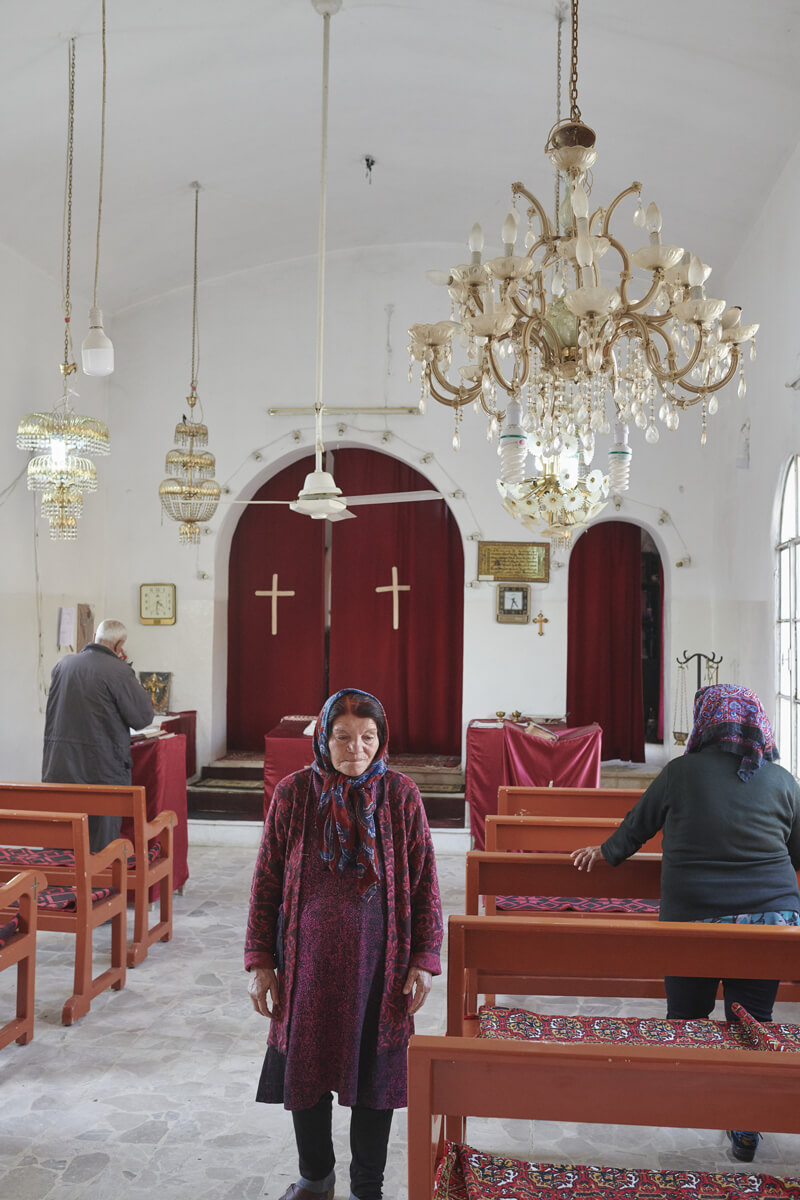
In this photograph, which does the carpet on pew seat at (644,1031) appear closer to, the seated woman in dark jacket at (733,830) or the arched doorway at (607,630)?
the seated woman in dark jacket at (733,830)

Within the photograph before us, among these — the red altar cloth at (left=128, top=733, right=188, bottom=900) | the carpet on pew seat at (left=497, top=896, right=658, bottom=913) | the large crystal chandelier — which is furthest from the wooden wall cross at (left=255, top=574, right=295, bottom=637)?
the carpet on pew seat at (left=497, top=896, right=658, bottom=913)

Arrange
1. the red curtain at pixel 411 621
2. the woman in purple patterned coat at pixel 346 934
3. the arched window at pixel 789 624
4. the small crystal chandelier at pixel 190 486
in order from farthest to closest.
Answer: the red curtain at pixel 411 621 < the small crystal chandelier at pixel 190 486 < the arched window at pixel 789 624 < the woman in purple patterned coat at pixel 346 934

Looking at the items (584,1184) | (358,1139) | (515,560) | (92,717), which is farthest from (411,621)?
(584,1184)

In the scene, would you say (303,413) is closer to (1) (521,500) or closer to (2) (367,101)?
(1) (521,500)

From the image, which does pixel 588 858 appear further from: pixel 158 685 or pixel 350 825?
pixel 158 685

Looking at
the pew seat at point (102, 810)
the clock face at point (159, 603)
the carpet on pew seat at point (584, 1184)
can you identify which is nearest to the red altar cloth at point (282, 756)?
the pew seat at point (102, 810)

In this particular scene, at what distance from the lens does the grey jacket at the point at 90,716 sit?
506cm

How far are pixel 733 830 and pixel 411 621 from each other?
6283 mm

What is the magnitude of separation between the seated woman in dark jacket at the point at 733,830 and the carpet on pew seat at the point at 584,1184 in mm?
871

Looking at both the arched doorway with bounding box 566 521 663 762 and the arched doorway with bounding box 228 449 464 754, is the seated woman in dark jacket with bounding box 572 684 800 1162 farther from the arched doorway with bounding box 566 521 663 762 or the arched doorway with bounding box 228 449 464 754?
the arched doorway with bounding box 228 449 464 754

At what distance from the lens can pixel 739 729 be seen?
2.69 m

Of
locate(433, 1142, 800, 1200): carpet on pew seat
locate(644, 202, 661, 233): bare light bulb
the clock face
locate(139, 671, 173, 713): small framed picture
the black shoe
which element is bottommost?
the black shoe

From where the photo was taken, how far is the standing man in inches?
199

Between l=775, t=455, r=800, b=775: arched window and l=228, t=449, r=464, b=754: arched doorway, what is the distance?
11.6 feet
